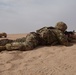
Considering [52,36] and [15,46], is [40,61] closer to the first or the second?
[15,46]

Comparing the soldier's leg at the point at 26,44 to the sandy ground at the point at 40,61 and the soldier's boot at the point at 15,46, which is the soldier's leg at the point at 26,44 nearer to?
the soldier's boot at the point at 15,46

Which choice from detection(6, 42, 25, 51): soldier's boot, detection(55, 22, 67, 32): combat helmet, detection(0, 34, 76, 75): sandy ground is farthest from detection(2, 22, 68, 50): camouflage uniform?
detection(0, 34, 76, 75): sandy ground

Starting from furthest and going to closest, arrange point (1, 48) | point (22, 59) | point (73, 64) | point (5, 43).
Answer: point (5, 43) → point (1, 48) → point (22, 59) → point (73, 64)

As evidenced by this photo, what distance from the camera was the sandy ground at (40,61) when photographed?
14.9 feet

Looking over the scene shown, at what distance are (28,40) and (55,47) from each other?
83 centimetres

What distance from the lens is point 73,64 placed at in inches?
193

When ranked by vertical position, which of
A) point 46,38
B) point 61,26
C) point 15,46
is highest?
point 61,26

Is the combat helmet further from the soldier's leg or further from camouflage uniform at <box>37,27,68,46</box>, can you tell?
the soldier's leg

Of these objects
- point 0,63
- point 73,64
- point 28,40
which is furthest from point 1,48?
point 73,64

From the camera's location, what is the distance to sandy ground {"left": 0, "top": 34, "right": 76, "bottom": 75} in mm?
4547

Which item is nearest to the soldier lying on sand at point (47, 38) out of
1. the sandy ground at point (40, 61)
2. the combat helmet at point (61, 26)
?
the combat helmet at point (61, 26)

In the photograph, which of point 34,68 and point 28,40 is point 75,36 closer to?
point 28,40

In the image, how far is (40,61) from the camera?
5.14 metres

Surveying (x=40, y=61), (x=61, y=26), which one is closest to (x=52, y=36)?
(x=61, y=26)
